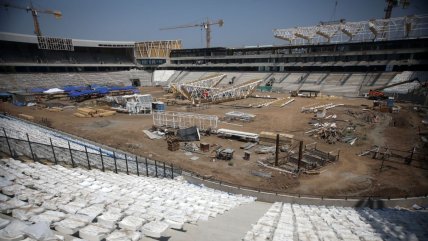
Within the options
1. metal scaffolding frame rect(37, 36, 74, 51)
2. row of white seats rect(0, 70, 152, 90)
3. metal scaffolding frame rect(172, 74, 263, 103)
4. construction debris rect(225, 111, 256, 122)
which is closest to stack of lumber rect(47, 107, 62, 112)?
metal scaffolding frame rect(172, 74, 263, 103)

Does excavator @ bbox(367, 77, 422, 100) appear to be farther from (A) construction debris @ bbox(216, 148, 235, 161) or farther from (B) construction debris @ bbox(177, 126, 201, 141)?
(A) construction debris @ bbox(216, 148, 235, 161)

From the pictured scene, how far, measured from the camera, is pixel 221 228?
7.73m

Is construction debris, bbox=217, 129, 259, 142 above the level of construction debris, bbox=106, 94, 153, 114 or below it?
below

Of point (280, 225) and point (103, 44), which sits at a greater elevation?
point (103, 44)

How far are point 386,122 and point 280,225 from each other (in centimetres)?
3165

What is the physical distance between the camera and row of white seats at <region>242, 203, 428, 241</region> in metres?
7.82

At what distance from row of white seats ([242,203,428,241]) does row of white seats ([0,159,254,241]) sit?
6.91ft

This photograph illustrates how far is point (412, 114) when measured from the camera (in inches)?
1412

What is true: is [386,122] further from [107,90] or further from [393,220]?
[107,90]

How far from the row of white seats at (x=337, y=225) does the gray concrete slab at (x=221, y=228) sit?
46 cm

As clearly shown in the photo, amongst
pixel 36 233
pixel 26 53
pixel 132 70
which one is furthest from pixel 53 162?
pixel 132 70

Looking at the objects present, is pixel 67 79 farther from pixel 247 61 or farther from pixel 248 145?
pixel 248 145

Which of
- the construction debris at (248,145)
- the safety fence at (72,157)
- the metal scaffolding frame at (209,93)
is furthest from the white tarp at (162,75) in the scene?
the safety fence at (72,157)

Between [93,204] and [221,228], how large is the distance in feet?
13.6
